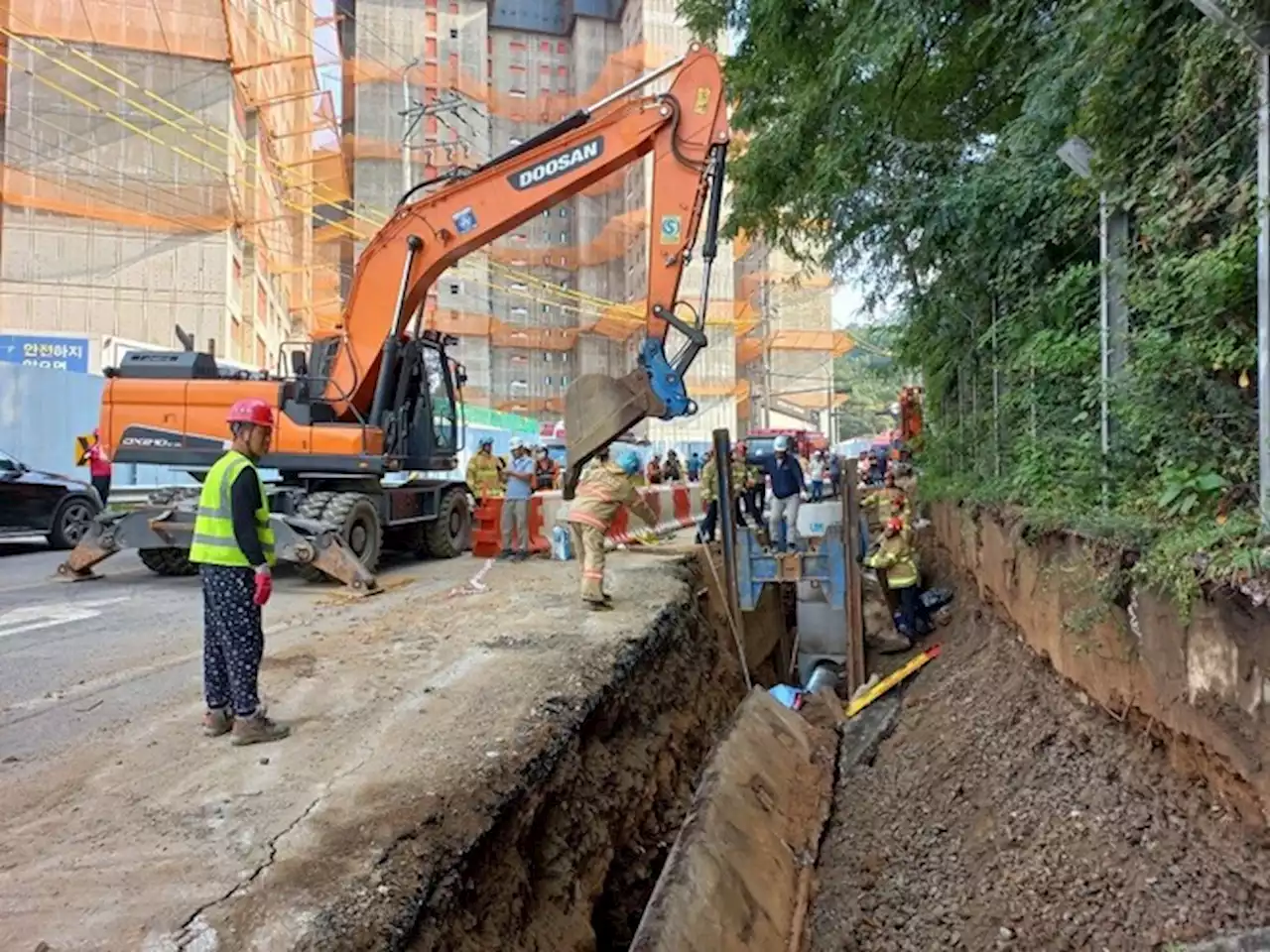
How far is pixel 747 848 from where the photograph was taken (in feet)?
15.3

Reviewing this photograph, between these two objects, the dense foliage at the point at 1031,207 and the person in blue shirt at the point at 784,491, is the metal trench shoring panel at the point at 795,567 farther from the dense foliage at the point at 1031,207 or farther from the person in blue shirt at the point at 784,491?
the person in blue shirt at the point at 784,491

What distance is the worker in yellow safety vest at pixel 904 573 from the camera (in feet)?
31.3

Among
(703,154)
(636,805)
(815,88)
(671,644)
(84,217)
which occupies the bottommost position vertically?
(636,805)

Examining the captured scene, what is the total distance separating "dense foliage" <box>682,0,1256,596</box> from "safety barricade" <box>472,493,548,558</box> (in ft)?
15.5

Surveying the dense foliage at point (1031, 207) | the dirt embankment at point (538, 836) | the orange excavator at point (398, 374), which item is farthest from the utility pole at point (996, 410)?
the dirt embankment at point (538, 836)

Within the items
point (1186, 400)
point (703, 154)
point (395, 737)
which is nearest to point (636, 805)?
point (395, 737)

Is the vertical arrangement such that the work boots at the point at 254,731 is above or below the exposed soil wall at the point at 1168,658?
below

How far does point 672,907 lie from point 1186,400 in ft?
10.5

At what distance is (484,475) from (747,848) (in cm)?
988

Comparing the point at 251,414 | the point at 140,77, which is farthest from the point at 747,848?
Answer: the point at 140,77

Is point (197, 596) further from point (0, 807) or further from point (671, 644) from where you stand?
point (0, 807)

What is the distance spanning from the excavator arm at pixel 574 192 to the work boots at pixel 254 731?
432cm

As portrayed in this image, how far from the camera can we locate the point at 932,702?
702cm

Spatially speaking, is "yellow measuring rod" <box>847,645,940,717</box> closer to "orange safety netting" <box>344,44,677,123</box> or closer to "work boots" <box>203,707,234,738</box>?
"work boots" <box>203,707,234,738</box>
